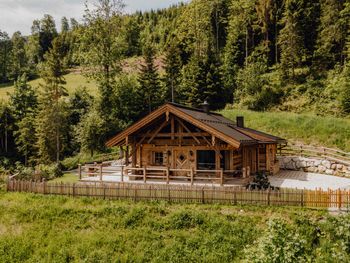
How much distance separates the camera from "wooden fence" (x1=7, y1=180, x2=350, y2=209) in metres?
17.4

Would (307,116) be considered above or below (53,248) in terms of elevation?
above

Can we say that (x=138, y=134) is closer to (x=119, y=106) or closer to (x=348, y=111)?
(x=119, y=106)

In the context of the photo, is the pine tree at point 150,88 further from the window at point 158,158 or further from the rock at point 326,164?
the rock at point 326,164

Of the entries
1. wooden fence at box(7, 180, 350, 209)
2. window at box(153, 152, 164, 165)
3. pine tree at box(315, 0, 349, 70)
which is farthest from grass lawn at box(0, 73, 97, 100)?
wooden fence at box(7, 180, 350, 209)

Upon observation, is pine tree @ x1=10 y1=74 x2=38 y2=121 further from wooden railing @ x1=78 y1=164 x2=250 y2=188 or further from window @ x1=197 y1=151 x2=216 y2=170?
window @ x1=197 y1=151 x2=216 y2=170

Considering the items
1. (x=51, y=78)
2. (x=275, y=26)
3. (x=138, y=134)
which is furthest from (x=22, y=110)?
(x=275, y=26)

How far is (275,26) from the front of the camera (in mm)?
56875

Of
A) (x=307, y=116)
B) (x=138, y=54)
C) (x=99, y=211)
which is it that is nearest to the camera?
(x=99, y=211)

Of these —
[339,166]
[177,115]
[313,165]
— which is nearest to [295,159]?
[313,165]

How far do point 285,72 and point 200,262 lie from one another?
123 ft

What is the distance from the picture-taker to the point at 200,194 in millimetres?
18922

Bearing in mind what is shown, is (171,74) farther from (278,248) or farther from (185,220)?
(278,248)

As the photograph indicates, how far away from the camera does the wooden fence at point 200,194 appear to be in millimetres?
17422

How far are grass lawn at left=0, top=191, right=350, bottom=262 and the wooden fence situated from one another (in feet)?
1.54
